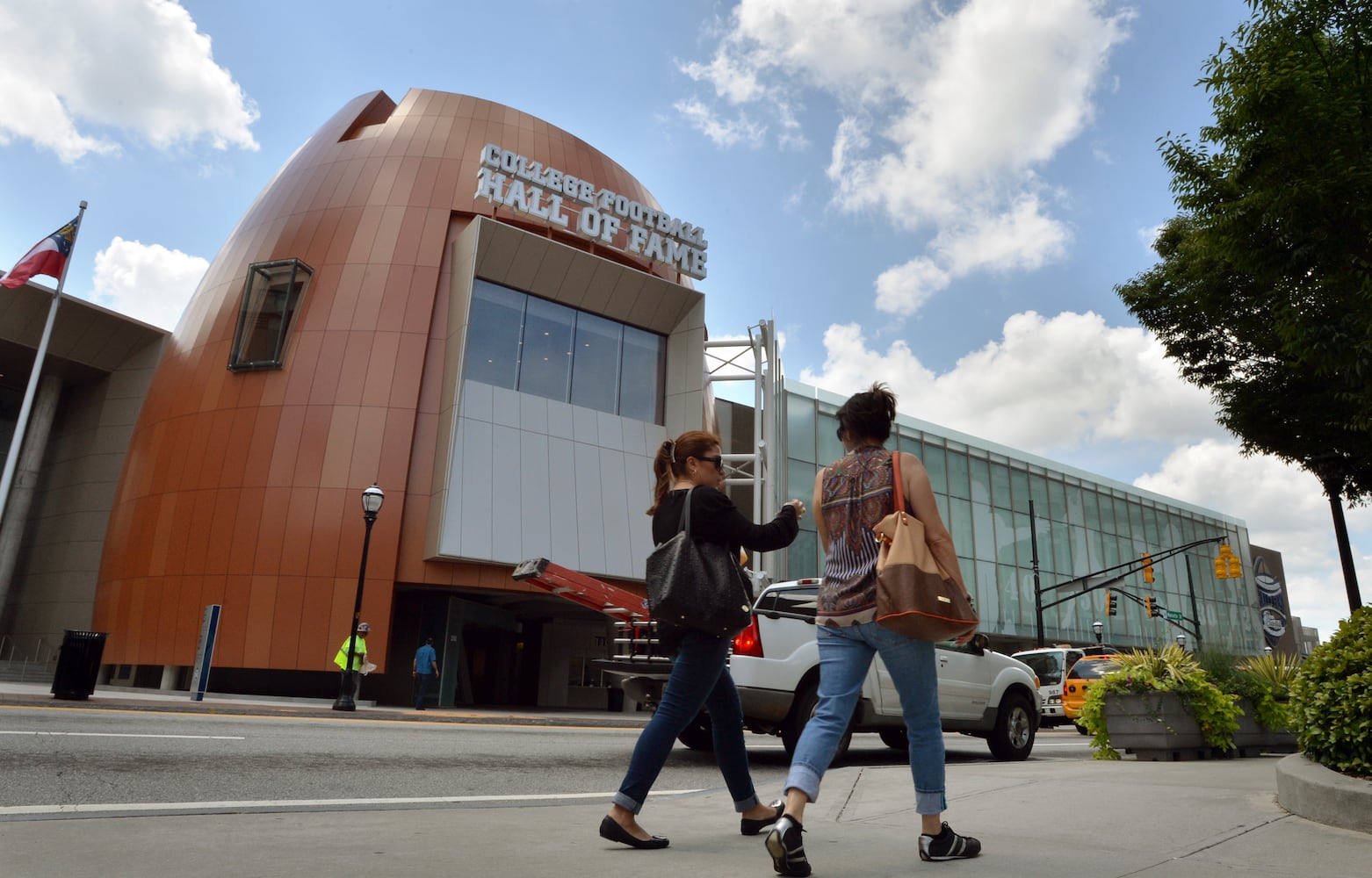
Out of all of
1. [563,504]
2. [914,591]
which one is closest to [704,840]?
[914,591]

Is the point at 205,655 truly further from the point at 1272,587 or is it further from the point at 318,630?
the point at 1272,587

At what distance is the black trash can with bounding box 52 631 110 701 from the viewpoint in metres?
12.7

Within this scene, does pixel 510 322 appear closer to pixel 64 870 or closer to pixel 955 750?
pixel 955 750

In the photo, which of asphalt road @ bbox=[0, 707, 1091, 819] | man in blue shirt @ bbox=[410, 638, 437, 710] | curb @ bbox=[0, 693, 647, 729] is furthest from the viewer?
man in blue shirt @ bbox=[410, 638, 437, 710]

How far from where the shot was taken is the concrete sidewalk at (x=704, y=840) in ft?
9.86

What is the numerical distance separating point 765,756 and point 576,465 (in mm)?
16935

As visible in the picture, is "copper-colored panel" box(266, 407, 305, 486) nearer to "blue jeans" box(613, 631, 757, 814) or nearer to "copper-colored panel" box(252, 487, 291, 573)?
"copper-colored panel" box(252, 487, 291, 573)

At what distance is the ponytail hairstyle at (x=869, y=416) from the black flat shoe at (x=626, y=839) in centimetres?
186

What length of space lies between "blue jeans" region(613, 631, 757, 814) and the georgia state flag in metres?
25.0

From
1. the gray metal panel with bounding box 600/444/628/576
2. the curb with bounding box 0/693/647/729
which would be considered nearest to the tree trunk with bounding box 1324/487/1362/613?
the curb with bounding box 0/693/647/729

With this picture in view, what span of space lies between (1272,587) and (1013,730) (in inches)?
2154

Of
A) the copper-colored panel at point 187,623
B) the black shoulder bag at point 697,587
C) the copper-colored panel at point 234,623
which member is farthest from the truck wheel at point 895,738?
the copper-colored panel at point 187,623

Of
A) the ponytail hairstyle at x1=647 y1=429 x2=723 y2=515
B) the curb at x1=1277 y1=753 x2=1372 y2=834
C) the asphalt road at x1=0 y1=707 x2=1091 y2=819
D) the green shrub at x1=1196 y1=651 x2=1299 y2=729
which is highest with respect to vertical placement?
the ponytail hairstyle at x1=647 y1=429 x2=723 y2=515

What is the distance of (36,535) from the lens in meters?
30.7
